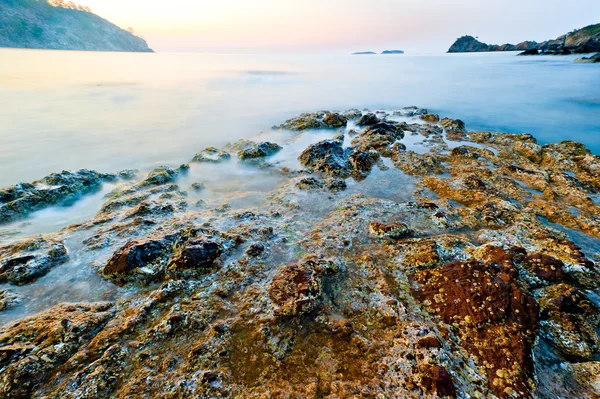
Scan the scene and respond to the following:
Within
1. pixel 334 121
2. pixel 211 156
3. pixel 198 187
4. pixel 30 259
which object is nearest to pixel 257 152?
pixel 211 156

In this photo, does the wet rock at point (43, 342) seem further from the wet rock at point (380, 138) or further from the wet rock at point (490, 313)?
the wet rock at point (380, 138)

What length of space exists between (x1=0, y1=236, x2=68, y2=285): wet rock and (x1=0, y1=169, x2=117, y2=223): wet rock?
1.70 m

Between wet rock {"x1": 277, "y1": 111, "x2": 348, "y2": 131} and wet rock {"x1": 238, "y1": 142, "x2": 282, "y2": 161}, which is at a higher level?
wet rock {"x1": 277, "y1": 111, "x2": 348, "y2": 131}

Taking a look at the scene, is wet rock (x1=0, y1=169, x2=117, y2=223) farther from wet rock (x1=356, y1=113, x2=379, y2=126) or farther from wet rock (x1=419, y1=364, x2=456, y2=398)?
wet rock (x1=356, y1=113, x2=379, y2=126)

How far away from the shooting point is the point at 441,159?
28.4 feet

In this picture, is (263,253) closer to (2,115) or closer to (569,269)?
(569,269)

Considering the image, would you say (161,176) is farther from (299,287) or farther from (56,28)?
(56,28)

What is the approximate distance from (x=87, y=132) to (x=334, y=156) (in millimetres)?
11718

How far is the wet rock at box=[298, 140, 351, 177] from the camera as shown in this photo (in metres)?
7.87

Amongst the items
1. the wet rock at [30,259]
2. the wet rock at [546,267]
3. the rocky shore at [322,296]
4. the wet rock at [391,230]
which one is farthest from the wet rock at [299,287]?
the wet rock at [30,259]

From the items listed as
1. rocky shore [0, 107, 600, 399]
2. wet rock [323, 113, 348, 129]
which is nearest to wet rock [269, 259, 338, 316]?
rocky shore [0, 107, 600, 399]

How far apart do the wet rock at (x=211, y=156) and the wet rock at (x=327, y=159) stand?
2.74m

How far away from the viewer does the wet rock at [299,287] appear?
3.34m

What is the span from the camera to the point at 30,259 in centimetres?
409
